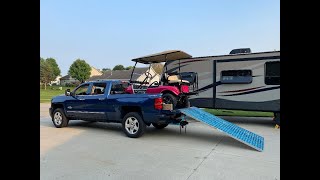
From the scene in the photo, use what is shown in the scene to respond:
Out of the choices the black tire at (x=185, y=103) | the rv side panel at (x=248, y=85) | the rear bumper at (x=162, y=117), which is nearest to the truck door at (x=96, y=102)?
the rear bumper at (x=162, y=117)

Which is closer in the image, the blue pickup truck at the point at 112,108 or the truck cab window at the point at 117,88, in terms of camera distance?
the blue pickup truck at the point at 112,108

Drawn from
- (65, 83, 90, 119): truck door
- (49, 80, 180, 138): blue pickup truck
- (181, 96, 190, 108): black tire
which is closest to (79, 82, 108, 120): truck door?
(49, 80, 180, 138): blue pickup truck

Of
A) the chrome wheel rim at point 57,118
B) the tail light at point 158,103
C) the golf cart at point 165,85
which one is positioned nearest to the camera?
the tail light at point 158,103

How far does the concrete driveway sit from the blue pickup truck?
1.55 ft

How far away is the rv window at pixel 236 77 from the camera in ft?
32.7

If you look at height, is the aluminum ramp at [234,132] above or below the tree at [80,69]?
below

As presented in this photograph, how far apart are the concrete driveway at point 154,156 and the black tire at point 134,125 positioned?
192mm

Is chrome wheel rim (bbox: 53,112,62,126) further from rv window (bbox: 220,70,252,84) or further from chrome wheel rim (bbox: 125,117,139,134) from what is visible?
rv window (bbox: 220,70,252,84)

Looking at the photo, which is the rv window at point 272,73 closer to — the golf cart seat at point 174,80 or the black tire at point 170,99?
the golf cart seat at point 174,80

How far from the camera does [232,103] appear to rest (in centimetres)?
1020

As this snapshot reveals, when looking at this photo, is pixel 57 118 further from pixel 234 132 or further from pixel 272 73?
pixel 272 73

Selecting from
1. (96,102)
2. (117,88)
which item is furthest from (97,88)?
(117,88)
